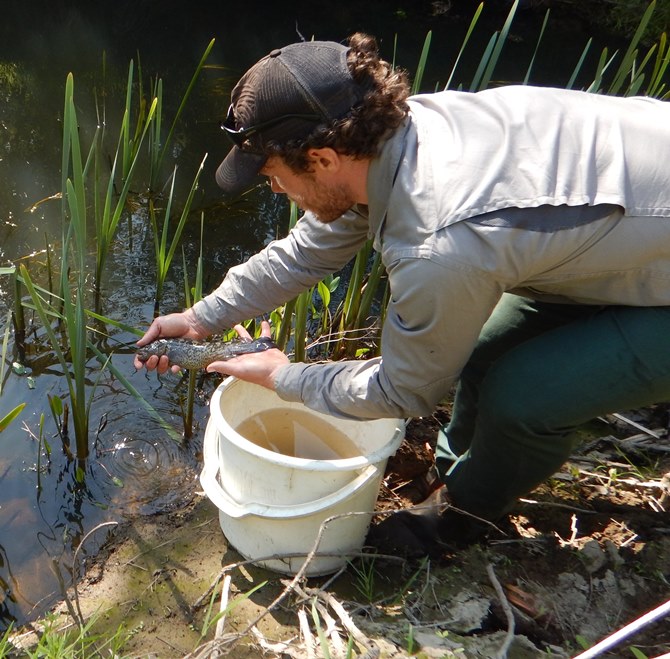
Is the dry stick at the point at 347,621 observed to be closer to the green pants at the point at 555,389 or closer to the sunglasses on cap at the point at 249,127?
the green pants at the point at 555,389

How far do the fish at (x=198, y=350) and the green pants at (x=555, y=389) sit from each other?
67 centimetres

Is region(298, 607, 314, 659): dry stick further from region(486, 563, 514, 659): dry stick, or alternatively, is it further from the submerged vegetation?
region(486, 563, 514, 659): dry stick

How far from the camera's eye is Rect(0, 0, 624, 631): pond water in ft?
7.71

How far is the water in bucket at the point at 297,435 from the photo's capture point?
2287 mm

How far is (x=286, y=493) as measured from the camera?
188 cm

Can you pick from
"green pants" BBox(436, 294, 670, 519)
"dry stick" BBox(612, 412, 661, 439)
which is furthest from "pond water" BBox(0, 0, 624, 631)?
"dry stick" BBox(612, 412, 661, 439)

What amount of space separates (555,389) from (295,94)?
0.91 metres

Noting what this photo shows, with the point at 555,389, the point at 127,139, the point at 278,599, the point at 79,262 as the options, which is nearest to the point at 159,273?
the point at 127,139

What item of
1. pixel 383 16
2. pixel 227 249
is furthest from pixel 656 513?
pixel 383 16

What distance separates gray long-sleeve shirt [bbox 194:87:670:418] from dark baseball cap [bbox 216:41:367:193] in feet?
0.52

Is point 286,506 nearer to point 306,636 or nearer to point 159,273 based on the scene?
point 306,636

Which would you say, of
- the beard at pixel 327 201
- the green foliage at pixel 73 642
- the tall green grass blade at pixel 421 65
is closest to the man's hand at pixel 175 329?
the beard at pixel 327 201

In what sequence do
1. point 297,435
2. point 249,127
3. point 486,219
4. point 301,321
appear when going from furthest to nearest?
1. point 301,321
2. point 297,435
3. point 249,127
4. point 486,219

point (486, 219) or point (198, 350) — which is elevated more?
point (486, 219)
